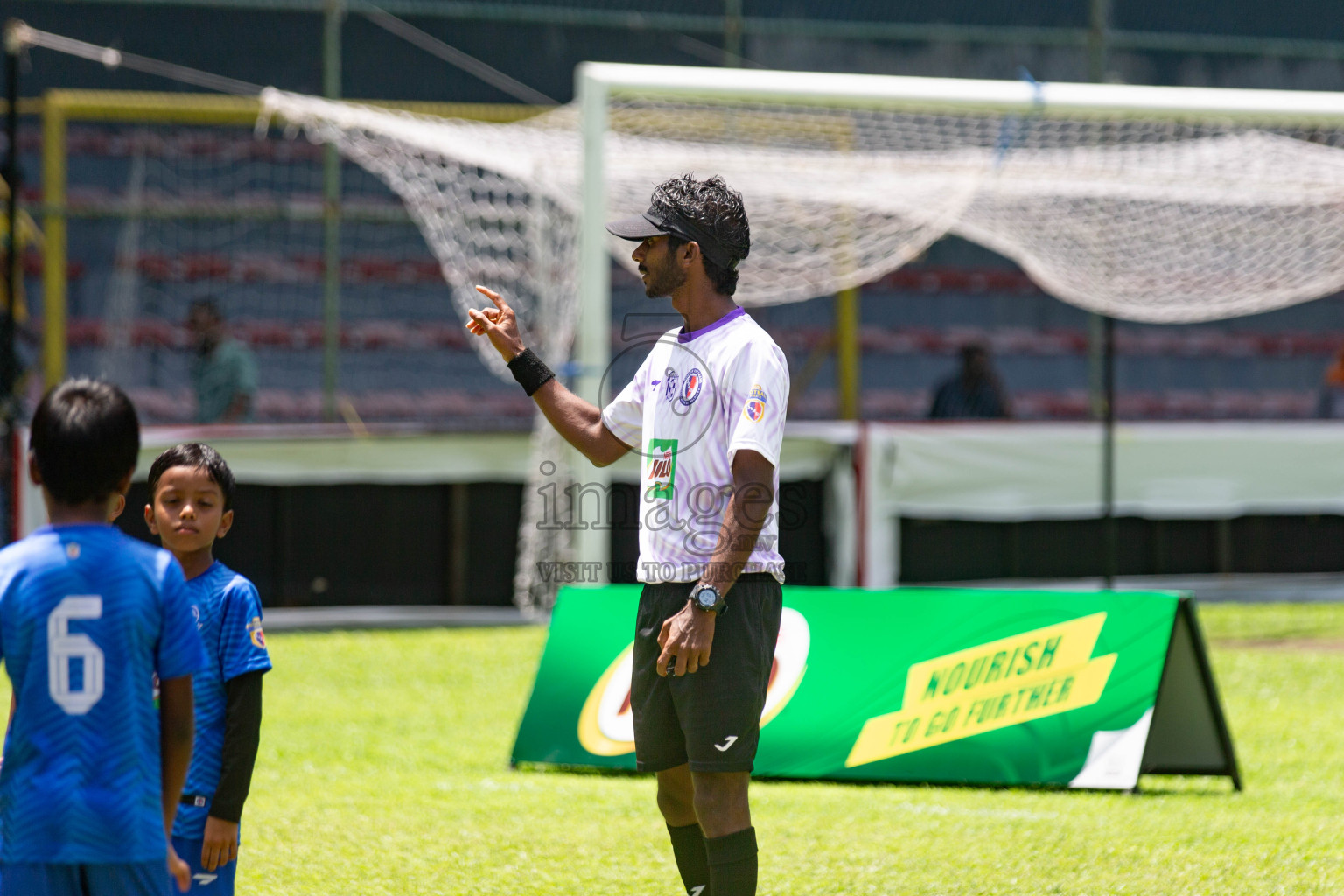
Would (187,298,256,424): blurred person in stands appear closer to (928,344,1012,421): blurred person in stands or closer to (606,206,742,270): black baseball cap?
(928,344,1012,421): blurred person in stands

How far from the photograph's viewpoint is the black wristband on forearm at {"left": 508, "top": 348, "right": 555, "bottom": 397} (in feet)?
13.1

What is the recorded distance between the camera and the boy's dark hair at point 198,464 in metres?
3.29

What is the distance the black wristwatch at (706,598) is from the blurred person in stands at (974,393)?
973cm

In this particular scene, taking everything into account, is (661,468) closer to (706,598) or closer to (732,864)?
(706,598)

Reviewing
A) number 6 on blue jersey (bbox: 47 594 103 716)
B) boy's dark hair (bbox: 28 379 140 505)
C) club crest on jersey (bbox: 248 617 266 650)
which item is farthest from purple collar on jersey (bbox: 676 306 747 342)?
number 6 on blue jersey (bbox: 47 594 103 716)

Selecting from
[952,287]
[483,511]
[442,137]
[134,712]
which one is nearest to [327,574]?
[483,511]

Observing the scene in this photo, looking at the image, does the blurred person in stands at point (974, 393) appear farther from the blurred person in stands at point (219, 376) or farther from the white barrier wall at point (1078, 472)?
the blurred person in stands at point (219, 376)

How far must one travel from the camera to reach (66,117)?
41.2 ft

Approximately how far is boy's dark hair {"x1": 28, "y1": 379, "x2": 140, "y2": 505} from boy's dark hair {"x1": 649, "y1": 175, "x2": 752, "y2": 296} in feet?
5.15

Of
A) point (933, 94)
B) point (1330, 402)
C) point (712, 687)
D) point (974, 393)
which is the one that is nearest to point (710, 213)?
point (712, 687)

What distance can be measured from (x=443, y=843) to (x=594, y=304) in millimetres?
4391

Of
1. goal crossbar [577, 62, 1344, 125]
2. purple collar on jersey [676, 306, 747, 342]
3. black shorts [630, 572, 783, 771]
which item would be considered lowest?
black shorts [630, 572, 783, 771]

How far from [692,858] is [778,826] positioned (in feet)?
5.48

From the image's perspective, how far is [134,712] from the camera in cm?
260
